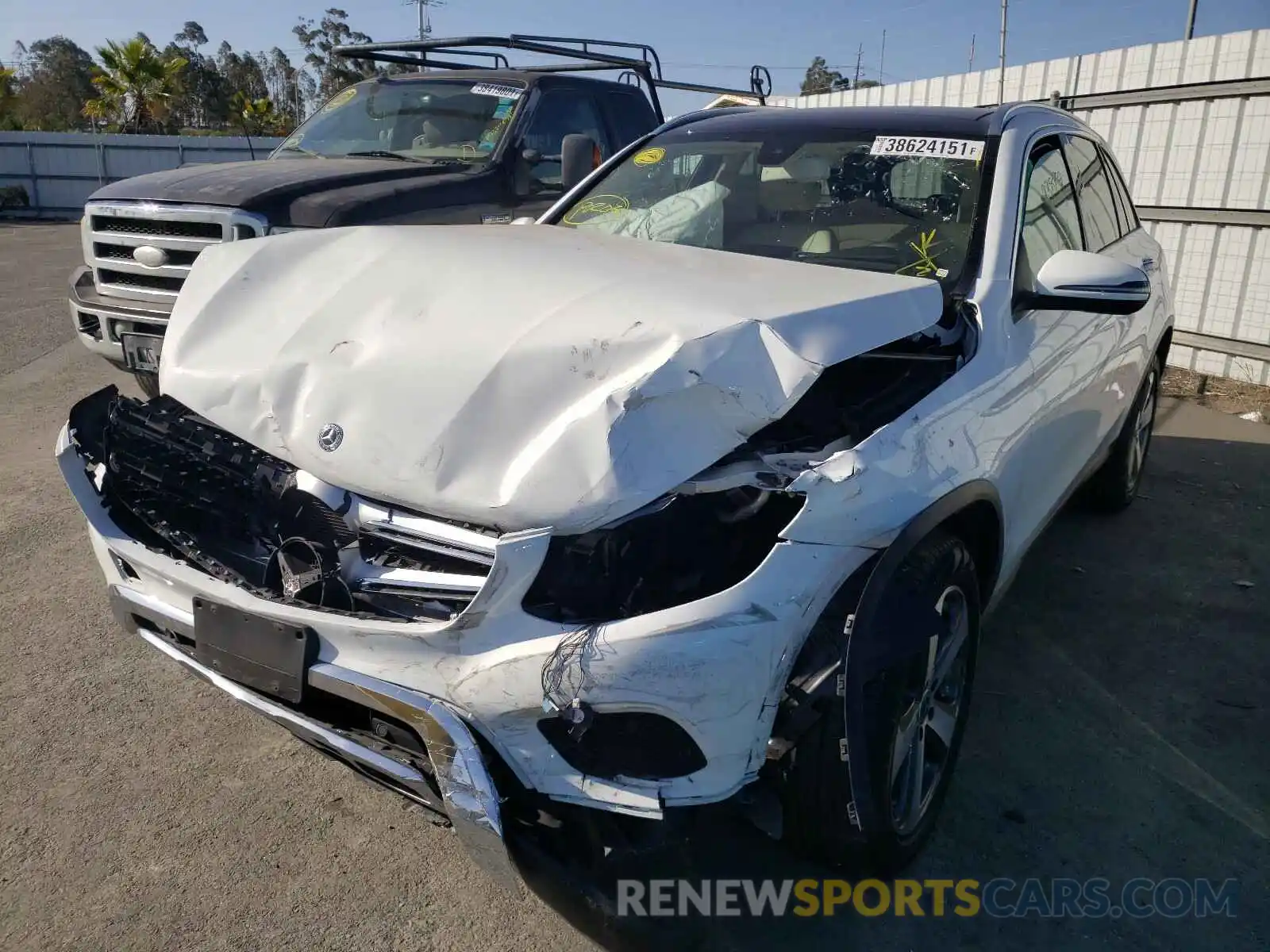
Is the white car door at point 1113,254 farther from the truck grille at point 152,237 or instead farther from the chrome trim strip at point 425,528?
the truck grille at point 152,237

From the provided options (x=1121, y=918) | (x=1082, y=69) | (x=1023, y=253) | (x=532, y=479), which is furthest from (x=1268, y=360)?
(x=532, y=479)

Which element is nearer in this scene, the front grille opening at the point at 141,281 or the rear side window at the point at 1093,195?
the rear side window at the point at 1093,195

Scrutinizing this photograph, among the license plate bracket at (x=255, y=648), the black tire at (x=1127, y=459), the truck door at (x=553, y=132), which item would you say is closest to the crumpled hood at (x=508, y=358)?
the license plate bracket at (x=255, y=648)

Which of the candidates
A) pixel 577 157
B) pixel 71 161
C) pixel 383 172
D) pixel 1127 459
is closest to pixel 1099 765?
pixel 1127 459

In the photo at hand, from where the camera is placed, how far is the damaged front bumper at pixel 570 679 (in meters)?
1.89

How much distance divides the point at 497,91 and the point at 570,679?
5.95 meters

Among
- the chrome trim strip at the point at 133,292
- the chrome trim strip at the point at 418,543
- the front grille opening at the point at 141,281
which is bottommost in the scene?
the chrome trim strip at the point at 133,292

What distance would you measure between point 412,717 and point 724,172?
2590 mm

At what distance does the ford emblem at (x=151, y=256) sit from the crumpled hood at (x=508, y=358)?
122 inches

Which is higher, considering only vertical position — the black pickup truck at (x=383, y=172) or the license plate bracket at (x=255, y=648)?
the black pickup truck at (x=383, y=172)

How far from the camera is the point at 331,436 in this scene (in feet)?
7.48

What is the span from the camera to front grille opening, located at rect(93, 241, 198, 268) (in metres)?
5.67
